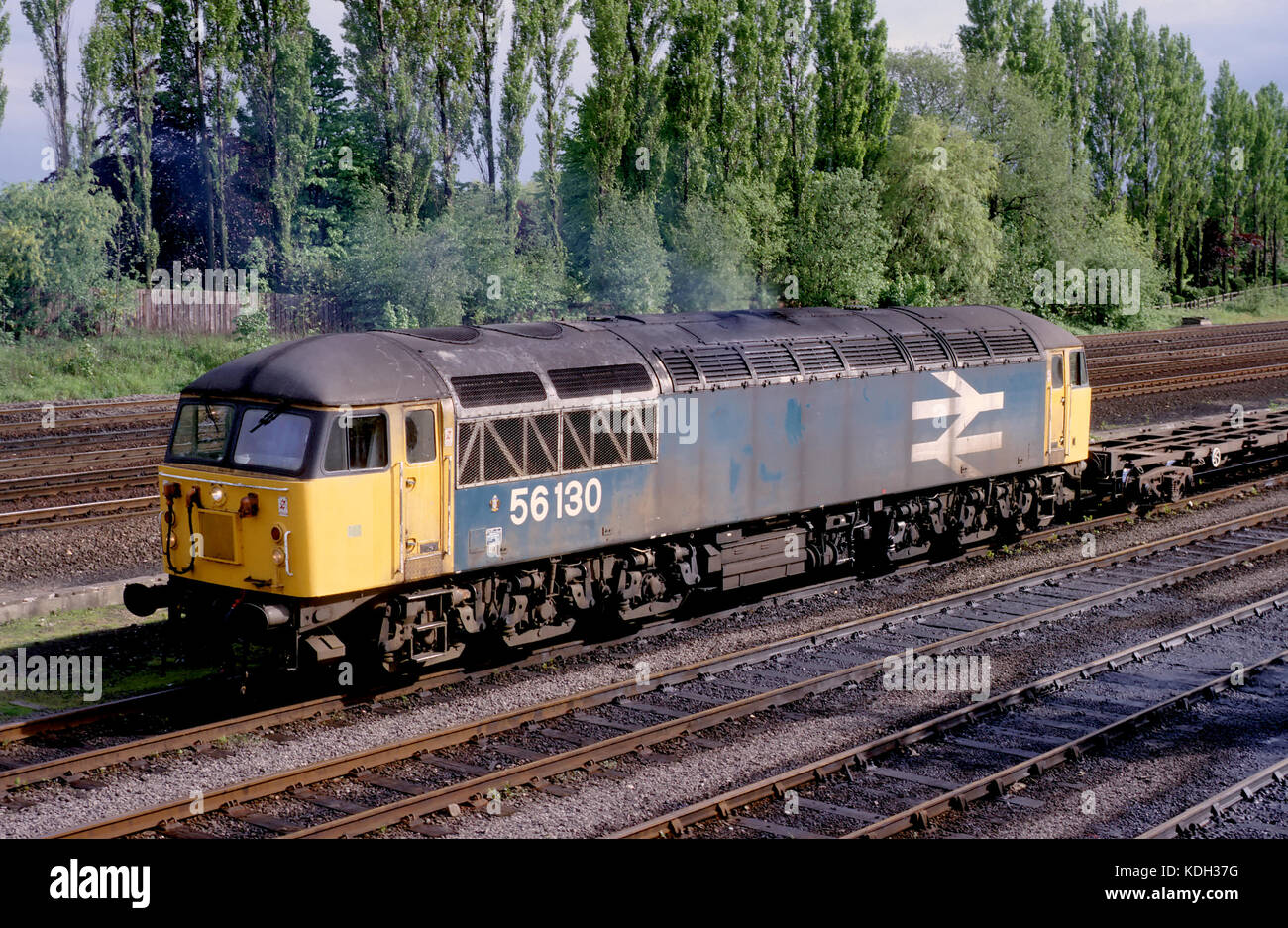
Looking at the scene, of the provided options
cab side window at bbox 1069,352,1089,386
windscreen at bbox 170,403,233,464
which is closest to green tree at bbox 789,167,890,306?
cab side window at bbox 1069,352,1089,386

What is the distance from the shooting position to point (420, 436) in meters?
13.1

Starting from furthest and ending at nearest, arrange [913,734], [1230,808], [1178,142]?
[1178,142]
[913,734]
[1230,808]

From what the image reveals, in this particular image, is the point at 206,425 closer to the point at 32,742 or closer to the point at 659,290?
the point at 32,742

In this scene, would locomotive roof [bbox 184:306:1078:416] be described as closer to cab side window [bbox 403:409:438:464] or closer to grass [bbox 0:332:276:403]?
cab side window [bbox 403:409:438:464]

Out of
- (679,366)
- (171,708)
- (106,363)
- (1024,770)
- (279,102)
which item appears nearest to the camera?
(1024,770)

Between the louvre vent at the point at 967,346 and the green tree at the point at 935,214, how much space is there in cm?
3214

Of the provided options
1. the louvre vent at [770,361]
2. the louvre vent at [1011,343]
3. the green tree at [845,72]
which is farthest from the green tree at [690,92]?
the louvre vent at [770,361]

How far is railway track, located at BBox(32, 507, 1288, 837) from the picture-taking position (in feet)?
35.0

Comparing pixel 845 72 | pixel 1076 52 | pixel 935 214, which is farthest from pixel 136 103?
pixel 1076 52

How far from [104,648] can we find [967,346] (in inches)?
514

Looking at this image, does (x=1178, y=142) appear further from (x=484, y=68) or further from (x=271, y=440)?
(x=271, y=440)

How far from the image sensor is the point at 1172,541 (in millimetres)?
21453

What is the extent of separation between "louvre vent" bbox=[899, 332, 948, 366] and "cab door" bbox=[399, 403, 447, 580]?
27.6 ft

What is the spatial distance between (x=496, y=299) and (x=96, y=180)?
13.5 metres
